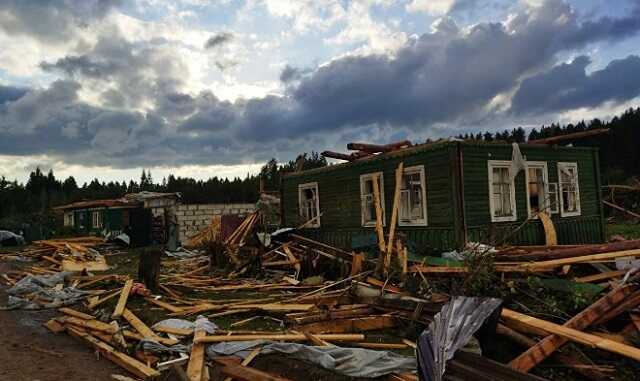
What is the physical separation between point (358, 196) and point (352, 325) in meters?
9.10

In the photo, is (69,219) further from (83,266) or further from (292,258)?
(292,258)

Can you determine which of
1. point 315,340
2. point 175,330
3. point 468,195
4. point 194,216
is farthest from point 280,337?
point 194,216

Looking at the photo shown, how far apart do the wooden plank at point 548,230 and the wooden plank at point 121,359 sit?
10.9m

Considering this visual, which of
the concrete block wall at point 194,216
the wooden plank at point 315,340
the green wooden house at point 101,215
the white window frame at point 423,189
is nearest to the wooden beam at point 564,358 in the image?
the wooden plank at point 315,340

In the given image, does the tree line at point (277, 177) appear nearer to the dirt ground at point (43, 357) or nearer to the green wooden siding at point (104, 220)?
the green wooden siding at point (104, 220)

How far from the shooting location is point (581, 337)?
5.03 metres

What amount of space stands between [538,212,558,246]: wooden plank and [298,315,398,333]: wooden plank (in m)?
7.80

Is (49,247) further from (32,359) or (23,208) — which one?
(23,208)

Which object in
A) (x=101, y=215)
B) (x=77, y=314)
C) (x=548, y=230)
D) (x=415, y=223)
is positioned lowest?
A: (x=77, y=314)

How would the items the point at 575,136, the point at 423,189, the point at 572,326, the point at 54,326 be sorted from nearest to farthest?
the point at 572,326 → the point at 54,326 → the point at 575,136 → the point at 423,189

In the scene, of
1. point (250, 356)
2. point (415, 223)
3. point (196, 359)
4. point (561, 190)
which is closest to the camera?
point (250, 356)

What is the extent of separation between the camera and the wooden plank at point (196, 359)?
578 cm

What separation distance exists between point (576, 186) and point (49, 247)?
21455 millimetres

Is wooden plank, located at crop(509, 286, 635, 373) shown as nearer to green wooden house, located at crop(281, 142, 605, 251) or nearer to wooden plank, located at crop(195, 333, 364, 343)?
wooden plank, located at crop(195, 333, 364, 343)
